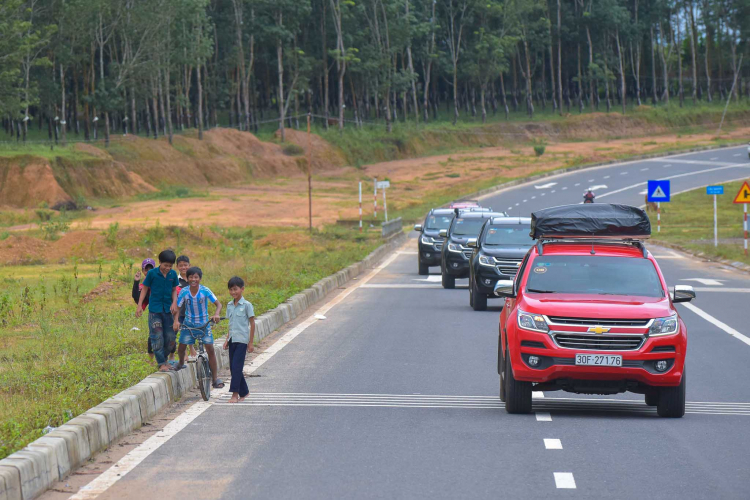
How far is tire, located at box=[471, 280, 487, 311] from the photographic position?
20.1m

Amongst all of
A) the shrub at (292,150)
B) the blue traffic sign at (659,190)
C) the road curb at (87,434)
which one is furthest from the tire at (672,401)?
the shrub at (292,150)

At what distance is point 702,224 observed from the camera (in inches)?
2138

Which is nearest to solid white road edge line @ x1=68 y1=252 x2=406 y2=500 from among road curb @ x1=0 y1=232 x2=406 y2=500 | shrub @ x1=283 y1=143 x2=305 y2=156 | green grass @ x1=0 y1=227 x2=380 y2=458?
road curb @ x1=0 y1=232 x2=406 y2=500

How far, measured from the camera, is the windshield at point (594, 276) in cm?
1056

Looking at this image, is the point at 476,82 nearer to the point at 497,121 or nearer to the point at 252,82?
the point at 497,121

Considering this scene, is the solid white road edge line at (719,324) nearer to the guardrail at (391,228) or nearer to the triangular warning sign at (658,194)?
the guardrail at (391,228)

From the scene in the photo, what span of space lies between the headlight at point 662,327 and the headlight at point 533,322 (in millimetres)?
967

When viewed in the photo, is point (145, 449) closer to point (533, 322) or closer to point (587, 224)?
point (533, 322)

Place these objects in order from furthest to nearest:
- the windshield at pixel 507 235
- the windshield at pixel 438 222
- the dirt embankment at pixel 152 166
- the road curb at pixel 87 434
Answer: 1. the dirt embankment at pixel 152 166
2. the windshield at pixel 438 222
3. the windshield at pixel 507 235
4. the road curb at pixel 87 434

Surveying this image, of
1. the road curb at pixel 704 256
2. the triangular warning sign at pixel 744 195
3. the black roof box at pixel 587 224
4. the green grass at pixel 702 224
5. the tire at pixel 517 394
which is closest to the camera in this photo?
the tire at pixel 517 394

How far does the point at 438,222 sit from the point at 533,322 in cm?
2004

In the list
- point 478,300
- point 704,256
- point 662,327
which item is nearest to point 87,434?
point 662,327

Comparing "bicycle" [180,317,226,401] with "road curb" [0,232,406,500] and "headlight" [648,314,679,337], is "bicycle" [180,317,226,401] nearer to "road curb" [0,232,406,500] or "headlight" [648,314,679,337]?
"road curb" [0,232,406,500]

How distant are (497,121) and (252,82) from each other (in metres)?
28.5
